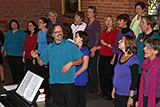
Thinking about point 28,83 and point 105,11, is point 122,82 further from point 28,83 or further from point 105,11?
point 105,11

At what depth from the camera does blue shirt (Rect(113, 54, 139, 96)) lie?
12.0 feet

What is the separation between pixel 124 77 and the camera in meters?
3.69

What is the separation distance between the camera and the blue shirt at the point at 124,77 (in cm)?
366

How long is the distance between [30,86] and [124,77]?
1.27 metres

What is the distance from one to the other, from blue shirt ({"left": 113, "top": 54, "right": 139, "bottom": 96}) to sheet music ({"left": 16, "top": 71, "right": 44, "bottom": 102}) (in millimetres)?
1154

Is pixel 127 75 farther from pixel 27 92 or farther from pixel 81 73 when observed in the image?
pixel 27 92

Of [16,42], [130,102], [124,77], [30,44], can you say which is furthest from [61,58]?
[16,42]

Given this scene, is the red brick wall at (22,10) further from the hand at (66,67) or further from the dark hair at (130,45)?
the dark hair at (130,45)

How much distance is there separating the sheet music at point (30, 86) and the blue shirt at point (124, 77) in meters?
1.15

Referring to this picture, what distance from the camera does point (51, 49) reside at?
3.88 meters

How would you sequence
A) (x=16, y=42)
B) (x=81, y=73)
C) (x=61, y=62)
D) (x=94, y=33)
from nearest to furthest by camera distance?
(x=61, y=62), (x=81, y=73), (x=94, y=33), (x=16, y=42)

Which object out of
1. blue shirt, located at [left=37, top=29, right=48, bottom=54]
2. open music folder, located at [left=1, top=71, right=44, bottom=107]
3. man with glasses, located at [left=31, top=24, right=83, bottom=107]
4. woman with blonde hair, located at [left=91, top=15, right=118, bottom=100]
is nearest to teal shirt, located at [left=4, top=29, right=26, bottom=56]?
blue shirt, located at [left=37, top=29, right=48, bottom=54]

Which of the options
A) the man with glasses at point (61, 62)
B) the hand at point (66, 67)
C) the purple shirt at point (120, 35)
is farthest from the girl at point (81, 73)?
the purple shirt at point (120, 35)

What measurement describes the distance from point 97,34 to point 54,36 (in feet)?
7.84
